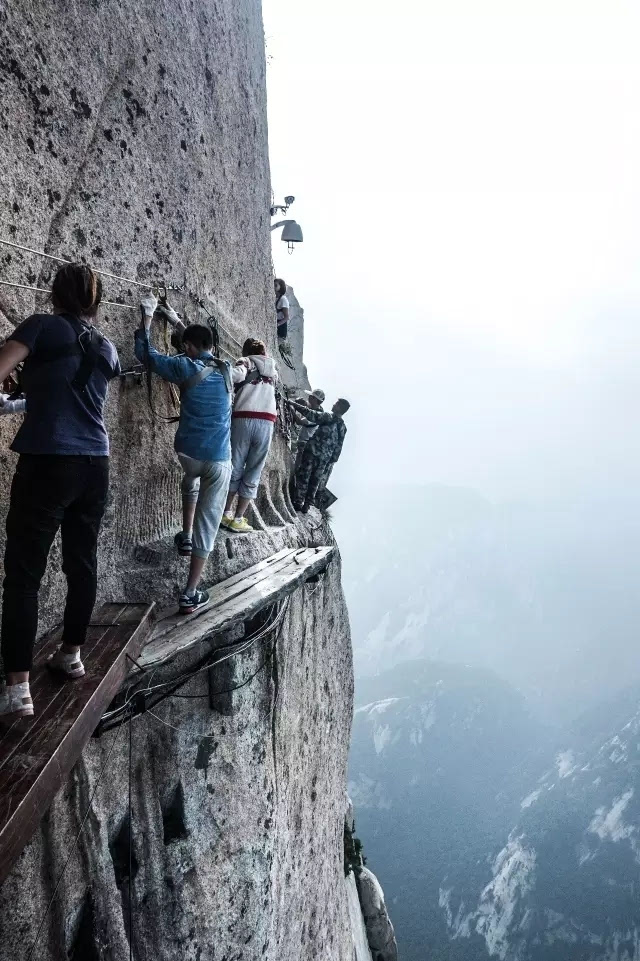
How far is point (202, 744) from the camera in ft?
17.4

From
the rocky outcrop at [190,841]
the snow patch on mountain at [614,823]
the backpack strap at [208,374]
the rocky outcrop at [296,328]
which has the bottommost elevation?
the snow patch on mountain at [614,823]

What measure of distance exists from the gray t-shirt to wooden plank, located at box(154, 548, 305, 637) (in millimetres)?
2042

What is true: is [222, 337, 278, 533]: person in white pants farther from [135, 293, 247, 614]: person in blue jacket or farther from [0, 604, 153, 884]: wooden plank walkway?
[0, 604, 153, 884]: wooden plank walkway

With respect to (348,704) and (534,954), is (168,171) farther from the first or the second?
(534,954)

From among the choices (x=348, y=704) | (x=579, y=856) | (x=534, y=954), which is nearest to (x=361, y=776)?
(x=579, y=856)

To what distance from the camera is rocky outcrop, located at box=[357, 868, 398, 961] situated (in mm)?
17922

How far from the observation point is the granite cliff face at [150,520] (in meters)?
3.93

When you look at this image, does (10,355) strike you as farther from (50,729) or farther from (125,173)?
(125,173)

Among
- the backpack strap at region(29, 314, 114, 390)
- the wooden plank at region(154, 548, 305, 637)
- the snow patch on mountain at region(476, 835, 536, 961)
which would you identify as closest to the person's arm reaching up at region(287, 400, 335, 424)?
the wooden plank at region(154, 548, 305, 637)

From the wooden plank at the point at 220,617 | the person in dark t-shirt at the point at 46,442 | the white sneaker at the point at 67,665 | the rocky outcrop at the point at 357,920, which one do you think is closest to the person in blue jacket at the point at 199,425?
the wooden plank at the point at 220,617

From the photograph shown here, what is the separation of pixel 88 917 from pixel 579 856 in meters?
96.6

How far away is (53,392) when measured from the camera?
118 inches

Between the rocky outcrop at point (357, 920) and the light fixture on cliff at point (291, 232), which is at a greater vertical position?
the light fixture on cliff at point (291, 232)

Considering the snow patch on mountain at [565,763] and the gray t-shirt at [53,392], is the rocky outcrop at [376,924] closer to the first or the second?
the gray t-shirt at [53,392]
